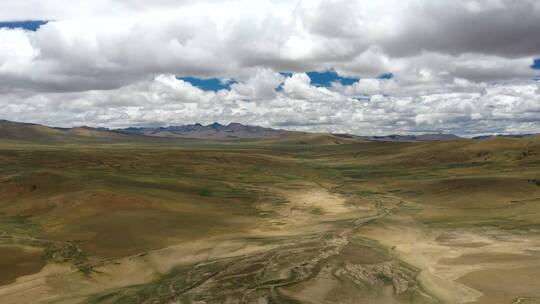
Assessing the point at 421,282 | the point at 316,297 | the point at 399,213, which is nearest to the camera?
the point at 316,297

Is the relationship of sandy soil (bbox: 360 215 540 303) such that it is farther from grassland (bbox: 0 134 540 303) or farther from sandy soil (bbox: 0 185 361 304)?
sandy soil (bbox: 0 185 361 304)

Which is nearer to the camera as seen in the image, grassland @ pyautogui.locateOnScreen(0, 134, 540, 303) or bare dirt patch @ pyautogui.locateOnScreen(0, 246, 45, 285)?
grassland @ pyautogui.locateOnScreen(0, 134, 540, 303)

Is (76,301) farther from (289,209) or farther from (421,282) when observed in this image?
(289,209)

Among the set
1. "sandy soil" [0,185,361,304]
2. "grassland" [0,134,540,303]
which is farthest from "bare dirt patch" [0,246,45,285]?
"sandy soil" [0,185,361,304]

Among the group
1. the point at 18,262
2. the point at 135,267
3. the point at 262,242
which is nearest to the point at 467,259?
the point at 262,242

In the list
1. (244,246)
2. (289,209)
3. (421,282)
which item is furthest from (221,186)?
(421,282)

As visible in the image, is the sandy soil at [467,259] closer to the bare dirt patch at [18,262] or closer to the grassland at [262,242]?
the grassland at [262,242]

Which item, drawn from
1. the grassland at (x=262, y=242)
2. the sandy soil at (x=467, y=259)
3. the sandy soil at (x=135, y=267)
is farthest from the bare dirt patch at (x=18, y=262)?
the sandy soil at (x=467, y=259)

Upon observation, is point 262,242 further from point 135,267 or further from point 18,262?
point 18,262
